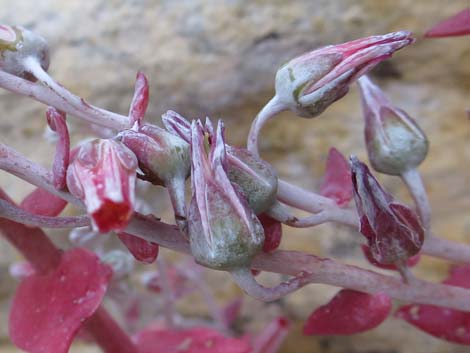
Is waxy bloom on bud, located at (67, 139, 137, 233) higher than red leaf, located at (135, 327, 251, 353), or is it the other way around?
waxy bloom on bud, located at (67, 139, 137, 233)

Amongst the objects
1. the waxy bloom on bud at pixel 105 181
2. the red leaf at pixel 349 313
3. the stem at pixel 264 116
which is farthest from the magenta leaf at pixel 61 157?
the red leaf at pixel 349 313

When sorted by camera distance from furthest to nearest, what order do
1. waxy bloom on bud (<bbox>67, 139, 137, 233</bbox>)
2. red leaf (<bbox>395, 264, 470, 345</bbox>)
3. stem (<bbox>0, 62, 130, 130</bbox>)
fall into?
1. red leaf (<bbox>395, 264, 470, 345</bbox>)
2. stem (<bbox>0, 62, 130, 130</bbox>)
3. waxy bloom on bud (<bbox>67, 139, 137, 233</bbox>)

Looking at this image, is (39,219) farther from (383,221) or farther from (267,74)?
(267,74)

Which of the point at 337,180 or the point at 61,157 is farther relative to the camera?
the point at 337,180

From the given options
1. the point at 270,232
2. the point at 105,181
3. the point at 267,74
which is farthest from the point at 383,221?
the point at 267,74

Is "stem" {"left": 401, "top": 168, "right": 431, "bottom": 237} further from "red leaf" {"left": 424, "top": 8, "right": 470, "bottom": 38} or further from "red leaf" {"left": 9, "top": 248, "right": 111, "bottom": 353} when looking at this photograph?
"red leaf" {"left": 9, "top": 248, "right": 111, "bottom": 353}

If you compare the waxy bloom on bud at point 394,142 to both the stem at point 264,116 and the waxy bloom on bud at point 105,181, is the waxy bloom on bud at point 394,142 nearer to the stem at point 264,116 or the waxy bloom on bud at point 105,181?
the stem at point 264,116

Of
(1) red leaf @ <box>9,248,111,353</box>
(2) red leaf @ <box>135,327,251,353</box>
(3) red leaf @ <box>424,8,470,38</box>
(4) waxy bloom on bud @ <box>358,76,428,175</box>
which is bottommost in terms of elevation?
(2) red leaf @ <box>135,327,251,353</box>

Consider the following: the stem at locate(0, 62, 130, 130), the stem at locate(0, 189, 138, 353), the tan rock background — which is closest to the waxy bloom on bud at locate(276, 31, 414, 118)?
the stem at locate(0, 62, 130, 130)
